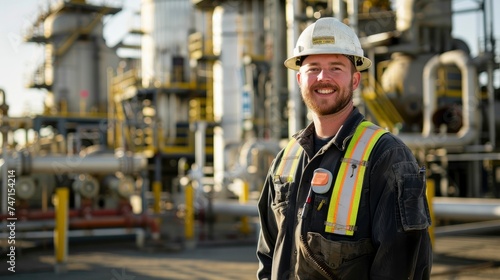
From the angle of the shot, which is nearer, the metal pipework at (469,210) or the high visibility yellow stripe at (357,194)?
the high visibility yellow stripe at (357,194)

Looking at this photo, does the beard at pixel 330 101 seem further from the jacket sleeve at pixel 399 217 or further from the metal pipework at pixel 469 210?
the metal pipework at pixel 469 210

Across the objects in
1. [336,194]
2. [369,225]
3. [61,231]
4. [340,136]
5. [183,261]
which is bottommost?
[183,261]

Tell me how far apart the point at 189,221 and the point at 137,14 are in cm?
2132

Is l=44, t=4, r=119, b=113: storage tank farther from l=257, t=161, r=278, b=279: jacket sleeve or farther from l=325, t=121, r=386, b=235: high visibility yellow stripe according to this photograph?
l=325, t=121, r=386, b=235: high visibility yellow stripe

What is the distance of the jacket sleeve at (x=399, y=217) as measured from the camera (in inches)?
82.0

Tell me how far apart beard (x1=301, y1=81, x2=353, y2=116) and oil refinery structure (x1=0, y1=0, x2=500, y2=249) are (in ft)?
23.9

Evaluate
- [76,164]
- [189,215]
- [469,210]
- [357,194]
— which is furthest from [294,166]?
[76,164]

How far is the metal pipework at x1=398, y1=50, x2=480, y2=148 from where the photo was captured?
1439cm

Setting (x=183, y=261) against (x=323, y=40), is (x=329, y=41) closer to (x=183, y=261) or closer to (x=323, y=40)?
(x=323, y=40)

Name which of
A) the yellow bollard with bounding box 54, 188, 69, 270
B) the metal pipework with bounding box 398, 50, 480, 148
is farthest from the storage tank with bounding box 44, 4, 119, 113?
the yellow bollard with bounding box 54, 188, 69, 270

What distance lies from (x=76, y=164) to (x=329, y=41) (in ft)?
35.3

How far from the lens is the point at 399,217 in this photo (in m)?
2.09

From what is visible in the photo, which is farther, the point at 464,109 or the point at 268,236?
the point at 464,109

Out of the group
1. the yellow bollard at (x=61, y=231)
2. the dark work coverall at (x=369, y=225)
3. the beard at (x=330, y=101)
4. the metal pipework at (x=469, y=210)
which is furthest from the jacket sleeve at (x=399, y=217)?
the metal pipework at (x=469, y=210)
